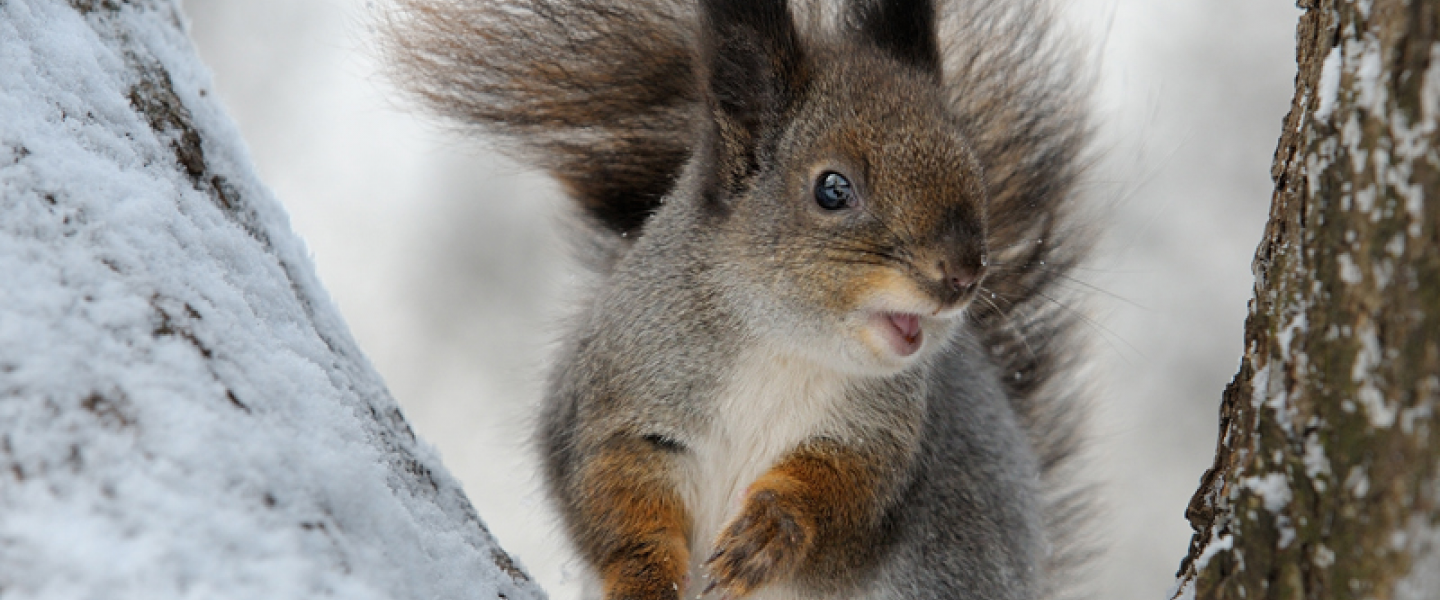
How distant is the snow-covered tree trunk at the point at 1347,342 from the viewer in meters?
0.79

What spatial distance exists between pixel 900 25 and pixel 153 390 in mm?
1288

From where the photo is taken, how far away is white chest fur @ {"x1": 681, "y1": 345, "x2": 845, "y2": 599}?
1632 millimetres

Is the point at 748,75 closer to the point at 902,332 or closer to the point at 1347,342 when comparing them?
the point at 902,332

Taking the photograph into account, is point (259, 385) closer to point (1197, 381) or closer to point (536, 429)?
point (536, 429)

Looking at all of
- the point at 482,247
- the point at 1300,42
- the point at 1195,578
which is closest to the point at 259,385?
the point at 1195,578

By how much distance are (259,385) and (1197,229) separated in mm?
3932

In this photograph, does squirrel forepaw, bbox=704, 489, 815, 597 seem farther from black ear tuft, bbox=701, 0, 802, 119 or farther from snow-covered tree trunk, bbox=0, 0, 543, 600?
black ear tuft, bbox=701, 0, 802, 119

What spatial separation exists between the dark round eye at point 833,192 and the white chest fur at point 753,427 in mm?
219

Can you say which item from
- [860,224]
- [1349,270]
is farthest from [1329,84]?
[860,224]

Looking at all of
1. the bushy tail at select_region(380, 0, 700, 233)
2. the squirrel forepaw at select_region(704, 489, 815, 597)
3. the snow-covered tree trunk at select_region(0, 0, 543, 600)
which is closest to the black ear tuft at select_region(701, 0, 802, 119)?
the bushy tail at select_region(380, 0, 700, 233)

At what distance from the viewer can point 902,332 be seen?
148 centimetres

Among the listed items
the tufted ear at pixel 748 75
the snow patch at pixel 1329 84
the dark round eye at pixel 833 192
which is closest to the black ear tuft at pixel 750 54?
the tufted ear at pixel 748 75

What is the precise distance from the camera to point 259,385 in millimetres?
1006

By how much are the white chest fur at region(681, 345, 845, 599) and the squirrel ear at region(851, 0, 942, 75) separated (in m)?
0.55
